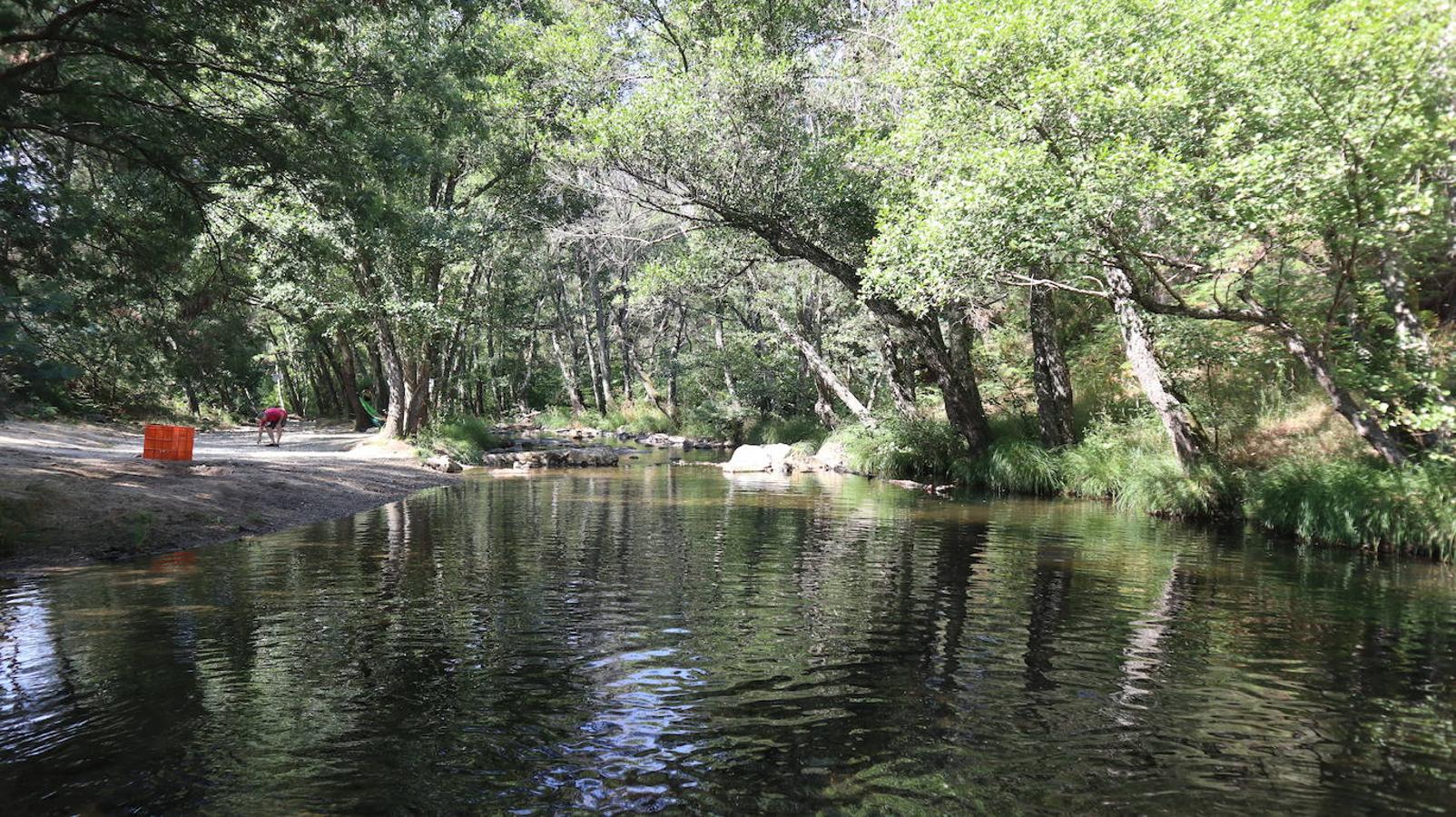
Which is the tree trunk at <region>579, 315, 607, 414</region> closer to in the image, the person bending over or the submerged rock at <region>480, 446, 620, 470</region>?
the submerged rock at <region>480, 446, 620, 470</region>

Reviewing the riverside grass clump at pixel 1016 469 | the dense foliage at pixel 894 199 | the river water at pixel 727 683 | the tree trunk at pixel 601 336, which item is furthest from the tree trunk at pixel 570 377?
the river water at pixel 727 683

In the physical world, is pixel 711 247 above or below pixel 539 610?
above

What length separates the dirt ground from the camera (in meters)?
10.2

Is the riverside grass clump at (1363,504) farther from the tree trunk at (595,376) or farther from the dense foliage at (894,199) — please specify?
the tree trunk at (595,376)

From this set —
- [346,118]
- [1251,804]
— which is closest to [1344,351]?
[1251,804]

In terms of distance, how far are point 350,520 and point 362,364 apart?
40436 mm

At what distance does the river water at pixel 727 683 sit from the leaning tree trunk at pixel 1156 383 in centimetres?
413

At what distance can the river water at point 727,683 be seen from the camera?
4262 millimetres

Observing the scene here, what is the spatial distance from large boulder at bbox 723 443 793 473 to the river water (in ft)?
45.1

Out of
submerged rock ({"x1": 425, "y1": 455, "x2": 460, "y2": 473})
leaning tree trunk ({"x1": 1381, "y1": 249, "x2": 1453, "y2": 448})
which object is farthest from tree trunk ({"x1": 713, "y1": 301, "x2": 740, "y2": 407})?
leaning tree trunk ({"x1": 1381, "y1": 249, "x2": 1453, "y2": 448})

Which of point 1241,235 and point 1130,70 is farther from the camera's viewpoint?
point 1130,70

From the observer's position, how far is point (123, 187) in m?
11.8

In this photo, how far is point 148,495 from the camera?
12.2m

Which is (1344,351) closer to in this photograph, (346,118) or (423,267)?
(346,118)
